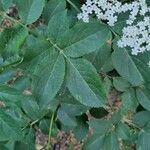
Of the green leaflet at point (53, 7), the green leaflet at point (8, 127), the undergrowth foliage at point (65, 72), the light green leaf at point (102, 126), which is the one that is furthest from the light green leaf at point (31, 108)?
the green leaflet at point (8, 127)

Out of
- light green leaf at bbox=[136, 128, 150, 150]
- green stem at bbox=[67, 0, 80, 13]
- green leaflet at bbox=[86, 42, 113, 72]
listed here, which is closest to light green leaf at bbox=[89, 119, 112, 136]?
light green leaf at bbox=[136, 128, 150, 150]

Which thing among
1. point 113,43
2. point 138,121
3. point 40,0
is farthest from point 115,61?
point 138,121

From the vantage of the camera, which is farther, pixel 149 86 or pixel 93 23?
pixel 149 86

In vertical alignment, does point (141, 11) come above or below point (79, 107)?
above

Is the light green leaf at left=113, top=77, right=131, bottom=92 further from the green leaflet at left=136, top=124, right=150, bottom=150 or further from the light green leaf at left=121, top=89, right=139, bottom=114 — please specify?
the green leaflet at left=136, top=124, right=150, bottom=150

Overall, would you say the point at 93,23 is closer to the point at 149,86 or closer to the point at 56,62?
the point at 56,62

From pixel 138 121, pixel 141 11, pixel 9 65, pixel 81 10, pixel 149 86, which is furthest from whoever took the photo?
pixel 138 121

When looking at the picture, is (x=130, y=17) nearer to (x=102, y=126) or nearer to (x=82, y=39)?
(x=82, y=39)
